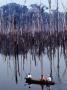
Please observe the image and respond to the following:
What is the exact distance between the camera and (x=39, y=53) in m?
4.48

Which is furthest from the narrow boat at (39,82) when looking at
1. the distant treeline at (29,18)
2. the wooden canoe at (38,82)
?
the distant treeline at (29,18)

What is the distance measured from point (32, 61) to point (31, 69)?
13cm

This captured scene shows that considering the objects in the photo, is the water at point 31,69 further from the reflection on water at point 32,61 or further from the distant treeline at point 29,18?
the distant treeline at point 29,18

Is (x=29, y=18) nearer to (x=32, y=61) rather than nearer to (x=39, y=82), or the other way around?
(x=32, y=61)

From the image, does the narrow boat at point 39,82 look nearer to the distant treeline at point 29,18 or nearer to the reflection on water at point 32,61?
the reflection on water at point 32,61

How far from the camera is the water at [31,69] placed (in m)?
4.40

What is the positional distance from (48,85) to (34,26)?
0.90 meters

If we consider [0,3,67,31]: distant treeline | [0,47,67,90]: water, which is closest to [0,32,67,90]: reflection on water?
[0,47,67,90]: water

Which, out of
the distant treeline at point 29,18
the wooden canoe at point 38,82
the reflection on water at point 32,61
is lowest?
the wooden canoe at point 38,82

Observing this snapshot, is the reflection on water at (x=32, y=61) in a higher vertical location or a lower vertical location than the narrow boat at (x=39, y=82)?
higher

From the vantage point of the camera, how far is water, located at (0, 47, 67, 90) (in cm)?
440

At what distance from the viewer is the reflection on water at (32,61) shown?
441cm

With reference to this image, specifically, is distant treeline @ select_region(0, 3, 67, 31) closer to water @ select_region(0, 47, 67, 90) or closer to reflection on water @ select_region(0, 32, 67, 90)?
reflection on water @ select_region(0, 32, 67, 90)

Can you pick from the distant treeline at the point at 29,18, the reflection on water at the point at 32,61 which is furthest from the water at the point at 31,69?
the distant treeline at the point at 29,18
